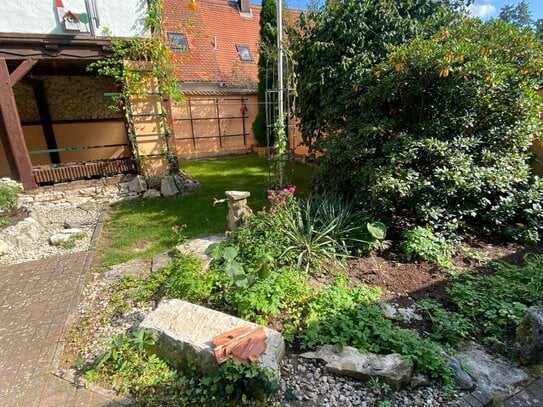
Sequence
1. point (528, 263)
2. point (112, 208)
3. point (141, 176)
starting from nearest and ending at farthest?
1. point (528, 263)
2. point (112, 208)
3. point (141, 176)

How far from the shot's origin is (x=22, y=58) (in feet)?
17.1

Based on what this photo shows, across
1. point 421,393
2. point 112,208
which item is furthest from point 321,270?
point 112,208

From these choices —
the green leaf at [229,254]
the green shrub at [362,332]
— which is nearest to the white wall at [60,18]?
the green leaf at [229,254]

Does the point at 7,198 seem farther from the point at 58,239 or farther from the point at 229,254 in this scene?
the point at 229,254

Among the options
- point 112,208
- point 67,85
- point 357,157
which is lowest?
point 112,208

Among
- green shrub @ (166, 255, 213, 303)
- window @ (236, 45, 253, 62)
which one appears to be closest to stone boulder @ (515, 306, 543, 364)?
green shrub @ (166, 255, 213, 303)

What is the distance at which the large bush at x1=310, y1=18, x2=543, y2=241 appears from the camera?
3.34 metres

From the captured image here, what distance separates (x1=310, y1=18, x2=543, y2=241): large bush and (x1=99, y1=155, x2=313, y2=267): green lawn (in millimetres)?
2246

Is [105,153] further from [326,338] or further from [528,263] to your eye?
[528,263]

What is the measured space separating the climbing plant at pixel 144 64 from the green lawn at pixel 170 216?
2.02 metres

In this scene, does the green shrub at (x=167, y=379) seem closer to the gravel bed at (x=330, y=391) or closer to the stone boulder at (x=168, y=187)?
the gravel bed at (x=330, y=391)

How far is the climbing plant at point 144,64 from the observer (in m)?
5.59

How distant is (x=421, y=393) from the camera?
5.97 feet

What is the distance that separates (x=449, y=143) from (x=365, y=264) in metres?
1.73
